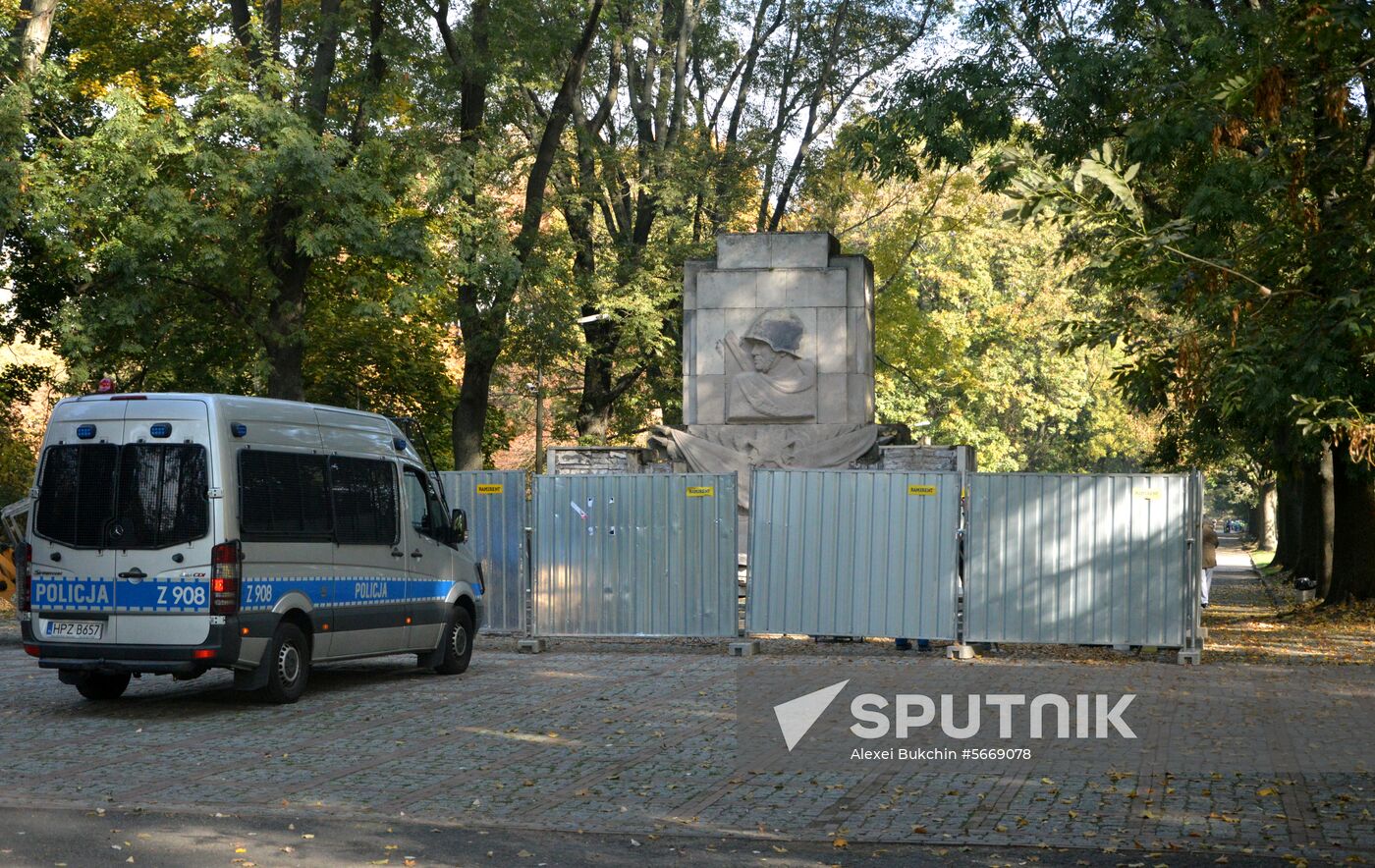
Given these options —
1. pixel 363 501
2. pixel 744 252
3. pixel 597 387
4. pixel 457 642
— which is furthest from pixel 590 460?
pixel 363 501

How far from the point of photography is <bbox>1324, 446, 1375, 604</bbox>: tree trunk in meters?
23.4

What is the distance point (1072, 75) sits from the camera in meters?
20.7

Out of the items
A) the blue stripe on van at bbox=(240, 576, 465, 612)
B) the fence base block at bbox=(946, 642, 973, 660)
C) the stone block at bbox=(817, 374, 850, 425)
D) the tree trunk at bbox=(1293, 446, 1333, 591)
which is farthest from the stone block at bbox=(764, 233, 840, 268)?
the blue stripe on van at bbox=(240, 576, 465, 612)

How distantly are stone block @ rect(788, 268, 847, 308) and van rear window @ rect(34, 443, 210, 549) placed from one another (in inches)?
556

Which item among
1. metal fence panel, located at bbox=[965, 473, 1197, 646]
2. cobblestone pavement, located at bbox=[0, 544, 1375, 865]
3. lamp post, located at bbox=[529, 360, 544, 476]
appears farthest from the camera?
lamp post, located at bbox=[529, 360, 544, 476]

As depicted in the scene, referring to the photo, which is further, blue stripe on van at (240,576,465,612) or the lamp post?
the lamp post

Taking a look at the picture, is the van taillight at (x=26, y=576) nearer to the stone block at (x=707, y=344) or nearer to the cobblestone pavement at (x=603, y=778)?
the cobblestone pavement at (x=603, y=778)

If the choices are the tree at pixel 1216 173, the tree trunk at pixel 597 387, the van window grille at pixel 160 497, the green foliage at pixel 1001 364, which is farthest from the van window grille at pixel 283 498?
the green foliage at pixel 1001 364

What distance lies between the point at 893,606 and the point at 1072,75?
7.89m

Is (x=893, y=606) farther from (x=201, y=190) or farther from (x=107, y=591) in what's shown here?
(x=201, y=190)

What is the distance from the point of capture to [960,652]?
16.8 meters

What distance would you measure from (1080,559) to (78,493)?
941 cm

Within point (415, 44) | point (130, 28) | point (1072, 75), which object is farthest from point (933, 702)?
point (130, 28)

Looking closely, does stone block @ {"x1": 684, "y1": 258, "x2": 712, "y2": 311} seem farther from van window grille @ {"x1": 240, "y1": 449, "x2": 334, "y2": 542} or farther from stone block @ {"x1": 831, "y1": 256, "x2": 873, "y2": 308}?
van window grille @ {"x1": 240, "y1": 449, "x2": 334, "y2": 542}
